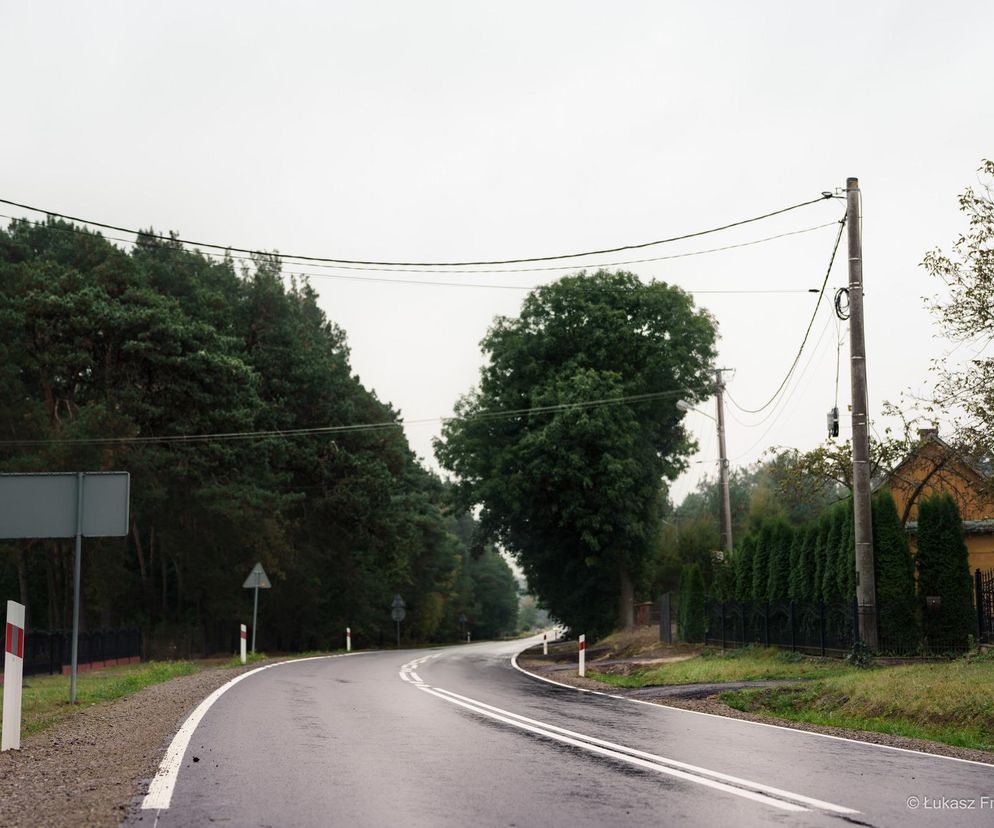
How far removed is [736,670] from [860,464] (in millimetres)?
4683

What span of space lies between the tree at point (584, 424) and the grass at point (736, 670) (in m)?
14.9

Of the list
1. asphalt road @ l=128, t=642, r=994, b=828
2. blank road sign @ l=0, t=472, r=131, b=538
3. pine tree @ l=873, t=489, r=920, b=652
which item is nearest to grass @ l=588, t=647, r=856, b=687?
pine tree @ l=873, t=489, r=920, b=652

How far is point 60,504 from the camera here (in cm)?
1557

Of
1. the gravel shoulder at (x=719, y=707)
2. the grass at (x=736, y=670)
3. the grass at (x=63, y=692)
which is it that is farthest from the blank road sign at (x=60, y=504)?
the grass at (x=736, y=670)

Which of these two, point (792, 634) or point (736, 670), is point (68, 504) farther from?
→ point (792, 634)

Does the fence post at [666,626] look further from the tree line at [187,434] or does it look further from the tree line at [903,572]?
the tree line at [187,434]

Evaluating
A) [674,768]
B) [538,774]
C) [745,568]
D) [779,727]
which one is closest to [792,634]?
[745,568]

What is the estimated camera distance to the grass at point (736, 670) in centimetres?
2083

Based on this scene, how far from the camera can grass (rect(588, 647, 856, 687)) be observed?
20.8 m

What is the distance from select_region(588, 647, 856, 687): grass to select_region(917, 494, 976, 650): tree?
2340 mm

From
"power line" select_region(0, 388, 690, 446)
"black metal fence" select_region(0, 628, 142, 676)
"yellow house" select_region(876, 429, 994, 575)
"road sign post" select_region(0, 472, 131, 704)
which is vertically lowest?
"black metal fence" select_region(0, 628, 142, 676)

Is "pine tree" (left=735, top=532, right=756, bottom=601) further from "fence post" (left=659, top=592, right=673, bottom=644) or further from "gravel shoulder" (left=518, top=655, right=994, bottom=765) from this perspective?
"gravel shoulder" (left=518, top=655, right=994, bottom=765)

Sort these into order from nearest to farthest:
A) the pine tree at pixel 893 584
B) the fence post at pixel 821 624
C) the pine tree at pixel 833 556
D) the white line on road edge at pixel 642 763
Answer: the white line on road edge at pixel 642 763
the pine tree at pixel 893 584
the fence post at pixel 821 624
the pine tree at pixel 833 556

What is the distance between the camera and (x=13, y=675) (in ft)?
35.6
